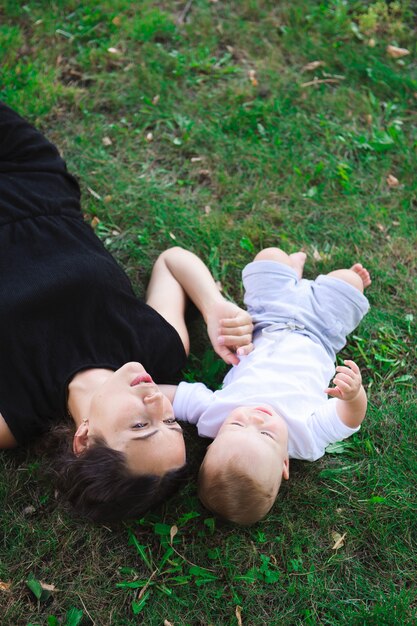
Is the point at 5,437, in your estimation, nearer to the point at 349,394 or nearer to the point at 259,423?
the point at 259,423

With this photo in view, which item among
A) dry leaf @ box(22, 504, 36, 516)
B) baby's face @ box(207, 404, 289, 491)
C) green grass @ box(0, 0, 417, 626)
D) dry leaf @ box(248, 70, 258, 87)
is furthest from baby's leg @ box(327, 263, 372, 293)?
dry leaf @ box(22, 504, 36, 516)

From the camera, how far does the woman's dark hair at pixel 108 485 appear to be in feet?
8.89

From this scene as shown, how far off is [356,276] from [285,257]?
46 centimetres

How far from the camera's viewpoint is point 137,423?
108 inches

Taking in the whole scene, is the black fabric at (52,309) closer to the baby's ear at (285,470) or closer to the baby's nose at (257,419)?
the baby's nose at (257,419)

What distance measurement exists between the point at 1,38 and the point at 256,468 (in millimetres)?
4045

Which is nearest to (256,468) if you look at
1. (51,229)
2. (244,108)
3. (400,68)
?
(51,229)

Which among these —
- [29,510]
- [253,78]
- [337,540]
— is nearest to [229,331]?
[337,540]

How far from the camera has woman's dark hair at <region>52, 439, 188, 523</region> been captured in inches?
107

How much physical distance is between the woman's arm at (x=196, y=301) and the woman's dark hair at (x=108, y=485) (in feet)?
2.72

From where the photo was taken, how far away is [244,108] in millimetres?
4691

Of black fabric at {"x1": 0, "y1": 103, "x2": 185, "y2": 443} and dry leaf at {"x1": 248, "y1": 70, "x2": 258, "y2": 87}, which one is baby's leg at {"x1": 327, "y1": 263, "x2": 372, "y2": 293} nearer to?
black fabric at {"x1": 0, "y1": 103, "x2": 185, "y2": 443}

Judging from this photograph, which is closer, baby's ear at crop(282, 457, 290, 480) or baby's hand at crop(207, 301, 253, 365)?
baby's ear at crop(282, 457, 290, 480)

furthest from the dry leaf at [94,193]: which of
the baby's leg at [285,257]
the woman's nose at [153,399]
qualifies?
the woman's nose at [153,399]
